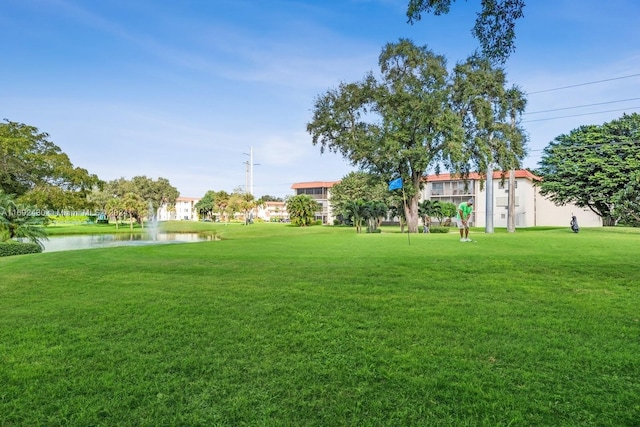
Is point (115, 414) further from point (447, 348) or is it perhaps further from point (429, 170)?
point (429, 170)

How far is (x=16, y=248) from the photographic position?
17.1 m

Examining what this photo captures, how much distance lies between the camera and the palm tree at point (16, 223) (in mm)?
19059

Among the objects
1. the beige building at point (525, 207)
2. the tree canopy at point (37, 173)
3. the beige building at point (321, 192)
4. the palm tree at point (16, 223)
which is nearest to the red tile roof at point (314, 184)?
the beige building at point (321, 192)

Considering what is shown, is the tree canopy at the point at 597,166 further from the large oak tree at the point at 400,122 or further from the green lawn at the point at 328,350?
the green lawn at the point at 328,350

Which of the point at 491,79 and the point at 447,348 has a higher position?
the point at 491,79

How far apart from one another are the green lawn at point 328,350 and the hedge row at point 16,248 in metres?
10.3

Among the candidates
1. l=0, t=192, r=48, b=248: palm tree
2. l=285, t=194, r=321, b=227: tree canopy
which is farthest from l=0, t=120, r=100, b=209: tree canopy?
l=285, t=194, r=321, b=227: tree canopy

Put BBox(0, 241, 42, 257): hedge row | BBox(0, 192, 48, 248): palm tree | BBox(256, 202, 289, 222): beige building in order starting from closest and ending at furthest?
BBox(0, 241, 42, 257): hedge row
BBox(0, 192, 48, 248): palm tree
BBox(256, 202, 289, 222): beige building

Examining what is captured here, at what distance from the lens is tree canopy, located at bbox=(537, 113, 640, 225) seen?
35.6 m

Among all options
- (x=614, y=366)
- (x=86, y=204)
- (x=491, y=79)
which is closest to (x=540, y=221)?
(x=491, y=79)

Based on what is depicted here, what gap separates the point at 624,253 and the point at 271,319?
11.0m

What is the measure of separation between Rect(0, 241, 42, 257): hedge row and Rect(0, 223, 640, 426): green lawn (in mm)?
10309

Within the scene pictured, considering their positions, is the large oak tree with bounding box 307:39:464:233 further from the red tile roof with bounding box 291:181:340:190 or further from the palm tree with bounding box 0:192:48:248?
the red tile roof with bounding box 291:181:340:190

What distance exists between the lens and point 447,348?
4.59 metres
